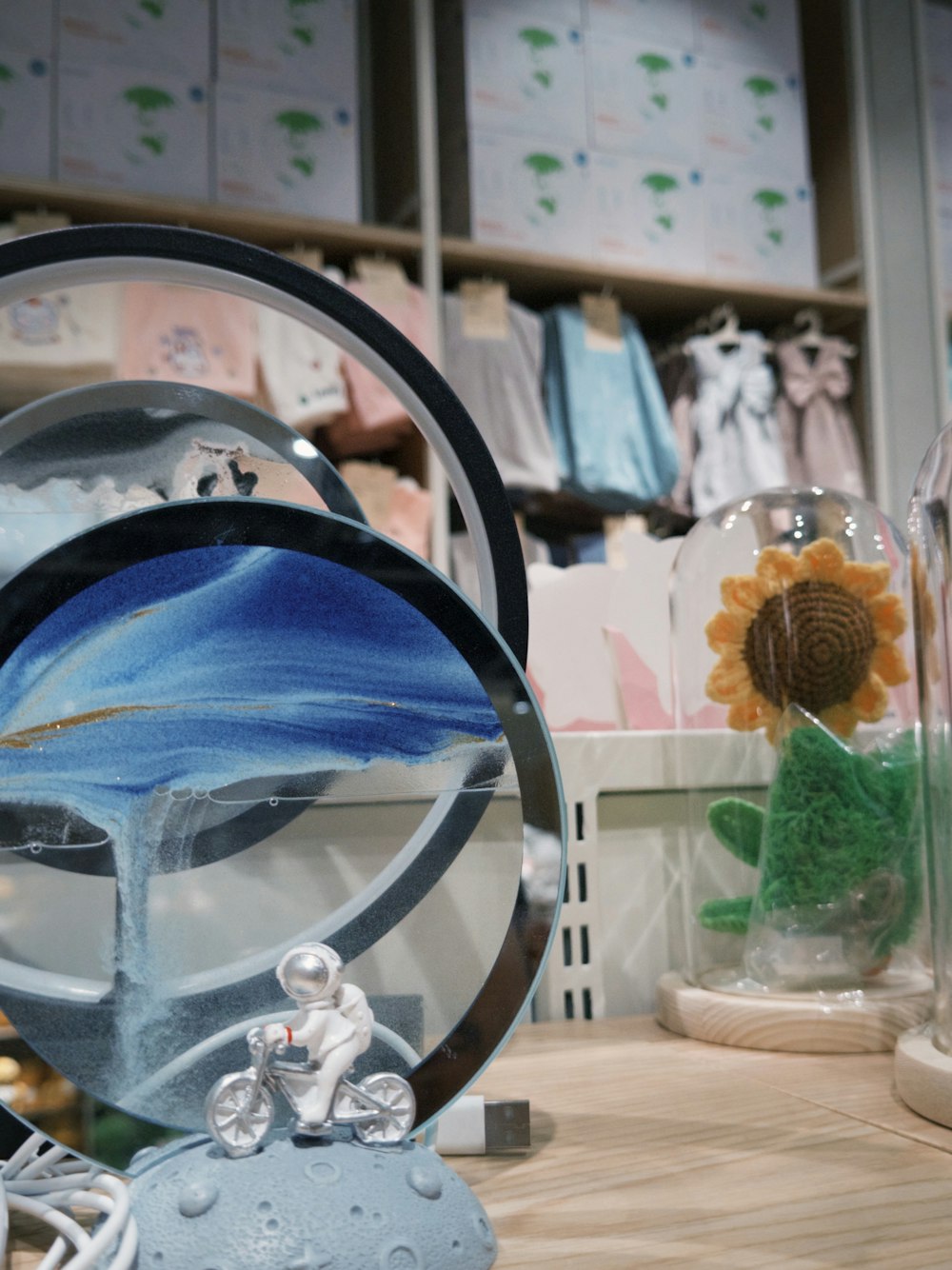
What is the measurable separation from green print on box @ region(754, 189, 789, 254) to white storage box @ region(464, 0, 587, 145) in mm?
416

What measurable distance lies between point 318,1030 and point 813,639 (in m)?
0.40

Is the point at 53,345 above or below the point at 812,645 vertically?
above

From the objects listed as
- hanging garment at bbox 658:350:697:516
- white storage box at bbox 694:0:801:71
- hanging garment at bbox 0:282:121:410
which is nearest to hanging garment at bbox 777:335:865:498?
hanging garment at bbox 658:350:697:516

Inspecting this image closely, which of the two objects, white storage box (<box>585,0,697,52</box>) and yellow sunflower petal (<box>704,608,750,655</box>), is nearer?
yellow sunflower petal (<box>704,608,750,655</box>)

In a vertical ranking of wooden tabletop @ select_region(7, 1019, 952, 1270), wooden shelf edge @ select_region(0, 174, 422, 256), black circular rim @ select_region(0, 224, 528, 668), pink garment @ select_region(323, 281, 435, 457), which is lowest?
wooden tabletop @ select_region(7, 1019, 952, 1270)

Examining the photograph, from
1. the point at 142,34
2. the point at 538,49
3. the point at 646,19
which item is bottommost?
the point at 142,34

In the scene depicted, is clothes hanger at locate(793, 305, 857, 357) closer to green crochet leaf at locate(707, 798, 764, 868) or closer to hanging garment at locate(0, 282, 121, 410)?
hanging garment at locate(0, 282, 121, 410)

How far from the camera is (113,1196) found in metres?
0.34

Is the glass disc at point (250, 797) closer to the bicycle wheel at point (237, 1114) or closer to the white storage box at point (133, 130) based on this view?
the bicycle wheel at point (237, 1114)

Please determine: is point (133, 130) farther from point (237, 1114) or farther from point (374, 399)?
point (237, 1114)

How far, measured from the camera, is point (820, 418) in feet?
7.59

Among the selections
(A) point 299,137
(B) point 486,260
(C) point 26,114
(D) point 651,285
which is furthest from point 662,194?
(C) point 26,114

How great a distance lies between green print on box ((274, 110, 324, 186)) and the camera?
192 centimetres

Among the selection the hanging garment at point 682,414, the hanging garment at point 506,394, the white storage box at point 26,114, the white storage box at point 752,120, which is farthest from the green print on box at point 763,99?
the white storage box at point 26,114
